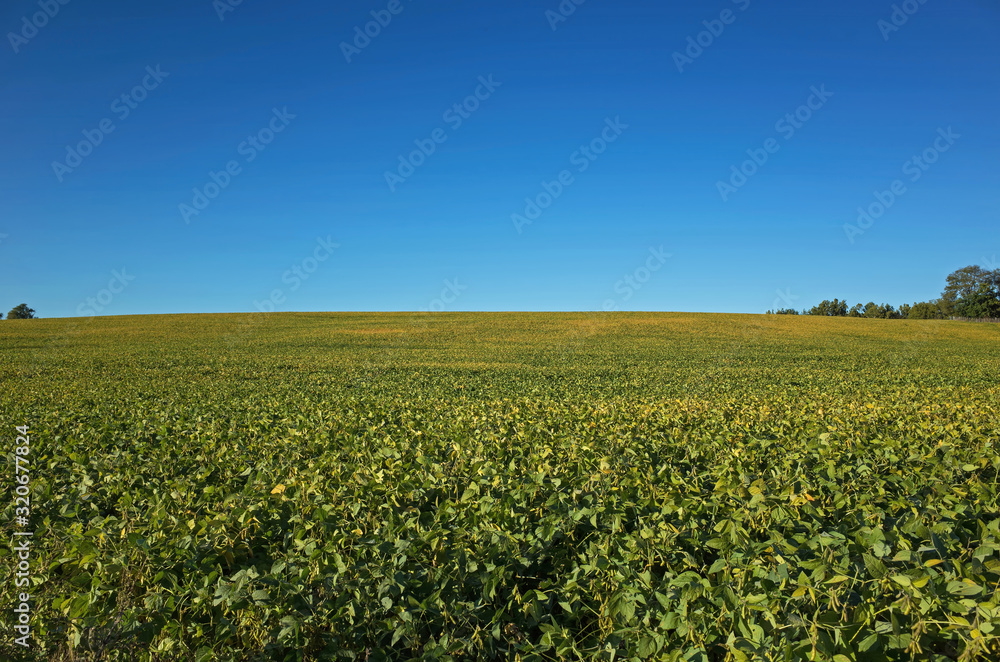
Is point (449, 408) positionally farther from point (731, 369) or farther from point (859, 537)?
point (731, 369)

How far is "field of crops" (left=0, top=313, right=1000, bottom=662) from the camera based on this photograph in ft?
9.76

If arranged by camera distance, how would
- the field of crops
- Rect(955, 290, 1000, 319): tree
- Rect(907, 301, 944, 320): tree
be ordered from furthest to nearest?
Rect(907, 301, 944, 320): tree < Rect(955, 290, 1000, 319): tree < the field of crops

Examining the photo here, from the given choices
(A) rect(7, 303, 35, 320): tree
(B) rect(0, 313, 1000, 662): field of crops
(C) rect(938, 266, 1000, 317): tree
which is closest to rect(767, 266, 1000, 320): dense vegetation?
(C) rect(938, 266, 1000, 317): tree

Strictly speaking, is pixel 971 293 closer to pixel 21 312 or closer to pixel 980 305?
pixel 980 305

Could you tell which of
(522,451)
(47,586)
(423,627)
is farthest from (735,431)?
(47,586)

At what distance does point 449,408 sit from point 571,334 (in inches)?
1731

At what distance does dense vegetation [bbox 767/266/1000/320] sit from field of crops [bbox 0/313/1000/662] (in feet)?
Result: 330

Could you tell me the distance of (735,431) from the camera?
724 centimetres

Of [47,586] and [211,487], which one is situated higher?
[211,487]

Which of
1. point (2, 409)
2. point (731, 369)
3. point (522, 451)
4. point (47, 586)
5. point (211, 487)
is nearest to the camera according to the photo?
point (47, 586)

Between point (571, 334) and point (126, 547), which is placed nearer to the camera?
point (126, 547)

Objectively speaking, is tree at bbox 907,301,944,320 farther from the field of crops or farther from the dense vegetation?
the field of crops

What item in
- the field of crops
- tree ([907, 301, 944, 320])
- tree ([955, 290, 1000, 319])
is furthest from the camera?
tree ([907, 301, 944, 320])

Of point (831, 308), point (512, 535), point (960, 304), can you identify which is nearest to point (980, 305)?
point (960, 304)
